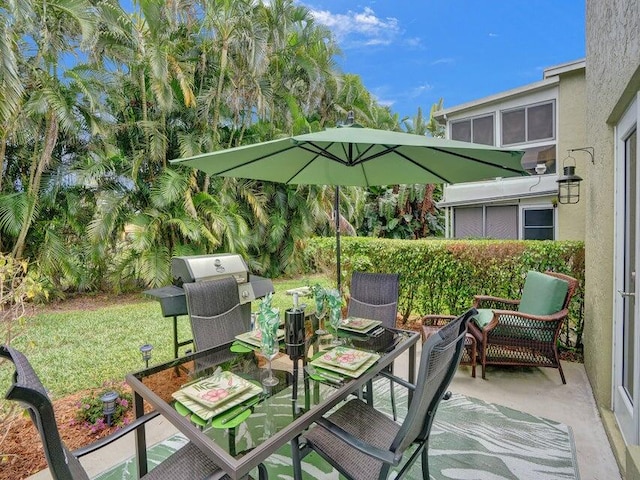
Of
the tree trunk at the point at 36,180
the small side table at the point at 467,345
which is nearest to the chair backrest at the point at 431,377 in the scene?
the small side table at the point at 467,345

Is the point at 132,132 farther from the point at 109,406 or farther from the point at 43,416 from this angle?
the point at 43,416

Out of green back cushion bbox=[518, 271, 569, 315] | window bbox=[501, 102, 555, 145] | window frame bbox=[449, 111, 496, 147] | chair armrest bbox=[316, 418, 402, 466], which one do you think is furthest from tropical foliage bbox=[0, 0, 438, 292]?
chair armrest bbox=[316, 418, 402, 466]

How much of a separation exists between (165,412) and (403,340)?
1835mm

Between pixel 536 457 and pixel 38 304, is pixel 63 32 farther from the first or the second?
pixel 536 457

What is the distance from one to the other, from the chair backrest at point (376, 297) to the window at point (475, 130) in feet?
29.8

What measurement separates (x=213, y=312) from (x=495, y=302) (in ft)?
13.1

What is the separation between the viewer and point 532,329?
3.90m

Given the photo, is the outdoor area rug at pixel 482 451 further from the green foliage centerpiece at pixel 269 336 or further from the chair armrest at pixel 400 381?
the green foliage centerpiece at pixel 269 336

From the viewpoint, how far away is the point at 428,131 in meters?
19.0

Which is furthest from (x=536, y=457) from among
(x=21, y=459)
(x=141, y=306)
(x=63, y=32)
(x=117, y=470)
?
(x=63, y=32)

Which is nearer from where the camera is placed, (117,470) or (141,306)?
(117,470)

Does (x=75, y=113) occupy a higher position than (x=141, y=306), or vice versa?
(x=75, y=113)

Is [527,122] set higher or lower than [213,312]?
higher

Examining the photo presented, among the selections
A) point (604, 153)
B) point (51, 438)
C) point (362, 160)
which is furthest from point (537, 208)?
point (51, 438)
